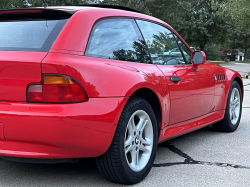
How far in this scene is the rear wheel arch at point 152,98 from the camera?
130 inches

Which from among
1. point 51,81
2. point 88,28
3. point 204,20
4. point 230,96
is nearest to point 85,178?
point 51,81

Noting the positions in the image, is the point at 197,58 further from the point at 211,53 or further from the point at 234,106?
the point at 211,53

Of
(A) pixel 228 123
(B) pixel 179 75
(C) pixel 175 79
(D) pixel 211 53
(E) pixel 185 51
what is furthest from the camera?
(D) pixel 211 53

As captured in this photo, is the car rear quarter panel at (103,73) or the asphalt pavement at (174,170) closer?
the car rear quarter panel at (103,73)

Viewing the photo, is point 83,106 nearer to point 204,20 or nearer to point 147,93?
point 147,93

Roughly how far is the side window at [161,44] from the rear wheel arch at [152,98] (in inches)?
17.2

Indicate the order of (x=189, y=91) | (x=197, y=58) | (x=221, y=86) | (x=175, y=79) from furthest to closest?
(x=221, y=86) → (x=197, y=58) → (x=189, y=91) → (x=175, y=79)

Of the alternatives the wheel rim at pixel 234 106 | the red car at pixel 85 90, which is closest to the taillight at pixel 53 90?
the red car at pixel 85 90

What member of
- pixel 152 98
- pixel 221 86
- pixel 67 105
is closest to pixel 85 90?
pixel 67 105

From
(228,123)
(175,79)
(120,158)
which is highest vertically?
(175,79)

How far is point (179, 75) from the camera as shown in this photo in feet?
12.8

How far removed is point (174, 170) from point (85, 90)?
1.36 metres

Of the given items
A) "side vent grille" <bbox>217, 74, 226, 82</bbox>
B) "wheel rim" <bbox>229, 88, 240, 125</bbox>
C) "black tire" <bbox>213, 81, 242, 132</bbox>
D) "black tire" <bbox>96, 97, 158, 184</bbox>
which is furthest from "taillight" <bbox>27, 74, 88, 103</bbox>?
"wheel rim" <bbox>229, 88, 240, 125</bbox>

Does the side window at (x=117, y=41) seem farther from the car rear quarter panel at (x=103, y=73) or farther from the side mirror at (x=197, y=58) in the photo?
the side mirror at (x=197, y=58)
